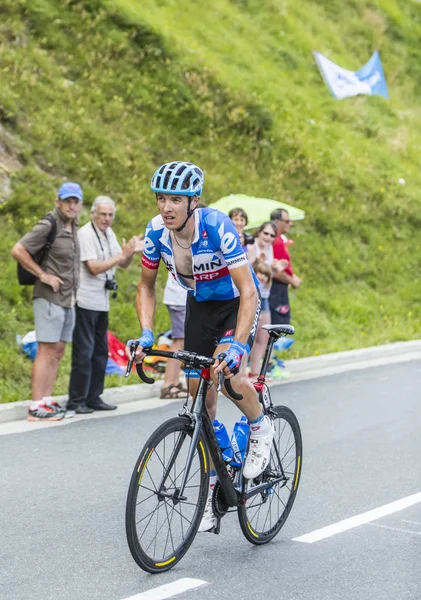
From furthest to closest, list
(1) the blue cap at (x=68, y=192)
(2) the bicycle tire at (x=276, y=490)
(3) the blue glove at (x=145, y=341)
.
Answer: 1. (1) the blue cap at (x=68, y=192)
2. (2) the bicycle tire at (x=276, y=490)
3. (3) the blue glove at (x=145, y=341)

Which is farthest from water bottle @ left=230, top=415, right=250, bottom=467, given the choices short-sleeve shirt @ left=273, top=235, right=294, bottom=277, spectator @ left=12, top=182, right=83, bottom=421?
short-sleeve shirt @ left=273, top=235, right=294, bottom=277

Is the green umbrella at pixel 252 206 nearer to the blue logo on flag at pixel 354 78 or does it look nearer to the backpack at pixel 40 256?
the backpack at pixel 40 256

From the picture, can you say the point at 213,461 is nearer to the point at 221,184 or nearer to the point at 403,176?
the point at 221,184

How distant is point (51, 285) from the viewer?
883 centimetres

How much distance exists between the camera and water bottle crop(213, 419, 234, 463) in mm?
5188

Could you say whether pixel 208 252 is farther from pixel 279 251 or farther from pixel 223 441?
pixel 279 251

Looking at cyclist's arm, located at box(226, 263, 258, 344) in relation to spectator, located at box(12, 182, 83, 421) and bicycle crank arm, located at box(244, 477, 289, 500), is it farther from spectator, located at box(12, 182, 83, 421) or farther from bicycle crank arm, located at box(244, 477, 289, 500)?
spectator, located at box(12, 182, 83, 421)

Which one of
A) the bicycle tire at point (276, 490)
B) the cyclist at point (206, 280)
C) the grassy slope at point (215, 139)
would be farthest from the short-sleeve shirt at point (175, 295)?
the cyclist at point (206, 280)

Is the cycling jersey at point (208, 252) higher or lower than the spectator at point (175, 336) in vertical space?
higher

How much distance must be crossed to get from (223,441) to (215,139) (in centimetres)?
1413

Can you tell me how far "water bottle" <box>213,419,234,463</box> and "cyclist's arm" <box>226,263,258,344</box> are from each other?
24.5 inches

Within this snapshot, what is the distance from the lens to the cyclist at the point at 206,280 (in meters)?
4.90

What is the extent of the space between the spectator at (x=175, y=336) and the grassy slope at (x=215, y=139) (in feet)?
4.14

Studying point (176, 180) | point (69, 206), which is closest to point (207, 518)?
point (176, 180)
